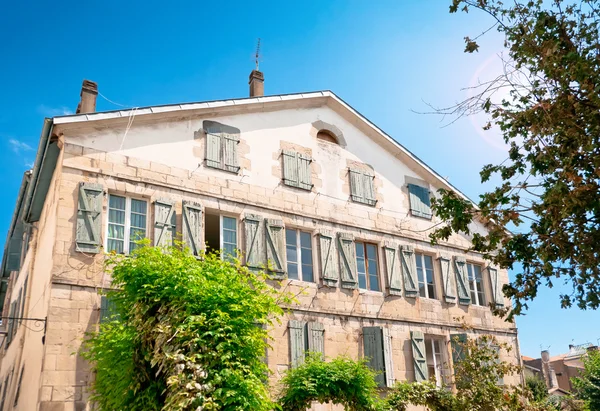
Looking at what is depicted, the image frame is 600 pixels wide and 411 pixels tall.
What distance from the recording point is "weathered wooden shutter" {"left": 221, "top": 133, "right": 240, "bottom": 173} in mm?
14086

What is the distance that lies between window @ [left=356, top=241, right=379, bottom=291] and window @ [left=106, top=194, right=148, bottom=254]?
18.2ft

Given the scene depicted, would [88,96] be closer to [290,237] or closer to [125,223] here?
[125,223]

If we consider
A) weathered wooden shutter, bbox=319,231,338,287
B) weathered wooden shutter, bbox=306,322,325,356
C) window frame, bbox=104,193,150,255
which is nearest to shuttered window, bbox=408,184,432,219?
weathered wooden shutter, bbox=319,231,338,287

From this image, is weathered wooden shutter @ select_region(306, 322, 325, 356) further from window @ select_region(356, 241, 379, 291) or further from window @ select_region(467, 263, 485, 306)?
window @ select_region(467, 263, 485, 306)

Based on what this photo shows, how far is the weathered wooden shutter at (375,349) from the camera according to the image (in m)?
14.3

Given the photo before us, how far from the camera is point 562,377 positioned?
48.4 meters

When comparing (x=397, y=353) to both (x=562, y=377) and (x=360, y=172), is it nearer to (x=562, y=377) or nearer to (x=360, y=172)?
(x=360, y=172)

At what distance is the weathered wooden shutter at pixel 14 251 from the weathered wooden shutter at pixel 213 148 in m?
8.16

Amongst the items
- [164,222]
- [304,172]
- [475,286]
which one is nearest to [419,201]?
[475,286]

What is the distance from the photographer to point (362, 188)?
16328 millimetres

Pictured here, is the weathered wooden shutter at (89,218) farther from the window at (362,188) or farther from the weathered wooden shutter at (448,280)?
the weathered wooden shutter at (448,280)

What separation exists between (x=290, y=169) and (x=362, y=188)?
Answer: 2.26 metres

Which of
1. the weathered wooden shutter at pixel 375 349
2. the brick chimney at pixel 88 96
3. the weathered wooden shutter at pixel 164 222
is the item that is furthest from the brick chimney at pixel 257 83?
the weathered wooden shutter at pixel 375 349

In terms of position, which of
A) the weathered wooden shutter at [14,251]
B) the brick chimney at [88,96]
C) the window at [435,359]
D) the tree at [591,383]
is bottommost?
the tree at [591,383]
